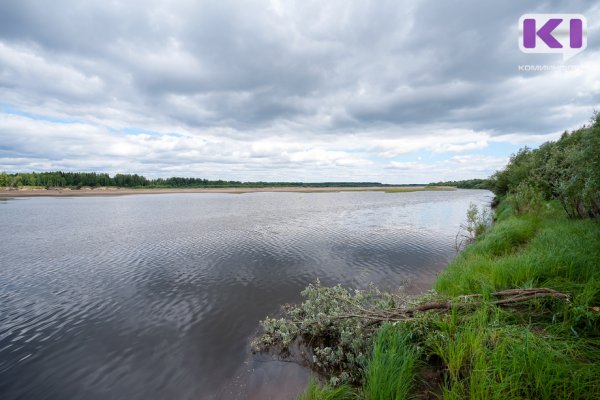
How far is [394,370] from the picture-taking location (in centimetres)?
477

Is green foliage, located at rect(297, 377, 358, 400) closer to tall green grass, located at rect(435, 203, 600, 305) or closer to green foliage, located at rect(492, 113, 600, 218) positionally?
tall green grass, located at rect(435, 203, 600, 305)

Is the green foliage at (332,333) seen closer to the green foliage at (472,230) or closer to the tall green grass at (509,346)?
the tall green grass at (509,346)

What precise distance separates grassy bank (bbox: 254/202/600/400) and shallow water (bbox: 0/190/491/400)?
74.8 inches

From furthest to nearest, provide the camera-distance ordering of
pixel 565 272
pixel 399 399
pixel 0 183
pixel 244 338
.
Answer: pixel 0 183 < pixel 244 338 < pixel 565 272 < pixel 399 399

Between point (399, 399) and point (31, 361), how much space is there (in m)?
11.9

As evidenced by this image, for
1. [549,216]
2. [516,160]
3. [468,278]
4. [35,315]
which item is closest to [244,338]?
[468,278]

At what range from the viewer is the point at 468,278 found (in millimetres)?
8367

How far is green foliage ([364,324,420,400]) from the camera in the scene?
178 inches

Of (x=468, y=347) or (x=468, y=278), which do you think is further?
(x=468, y=278)

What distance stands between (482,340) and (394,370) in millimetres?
1790

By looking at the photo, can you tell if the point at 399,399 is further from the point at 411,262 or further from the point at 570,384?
the point at 411,262

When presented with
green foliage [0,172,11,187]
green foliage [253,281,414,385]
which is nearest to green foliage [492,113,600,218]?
green foliage [253,281,414,385]

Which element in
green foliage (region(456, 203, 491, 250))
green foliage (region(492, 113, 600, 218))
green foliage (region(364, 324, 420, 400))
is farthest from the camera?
green foliage (region(456, 203, 491, 250))

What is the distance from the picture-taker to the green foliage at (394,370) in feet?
14.9
